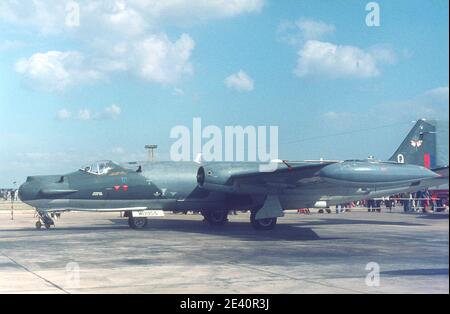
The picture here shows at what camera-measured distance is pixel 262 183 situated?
21125 mm

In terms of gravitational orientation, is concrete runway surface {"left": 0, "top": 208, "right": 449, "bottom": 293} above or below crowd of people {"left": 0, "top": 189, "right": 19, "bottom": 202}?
below

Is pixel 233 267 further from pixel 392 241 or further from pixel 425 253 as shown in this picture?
pixel 392 241

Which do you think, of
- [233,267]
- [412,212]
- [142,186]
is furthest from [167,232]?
[412,212]

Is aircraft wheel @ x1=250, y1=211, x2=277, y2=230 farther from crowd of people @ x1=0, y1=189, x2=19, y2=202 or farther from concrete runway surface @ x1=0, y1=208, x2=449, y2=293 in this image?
crowd of people @ x1=0, y1=189, x2=19, y2=202

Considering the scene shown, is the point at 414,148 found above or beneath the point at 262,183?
above

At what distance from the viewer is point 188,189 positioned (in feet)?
72.9

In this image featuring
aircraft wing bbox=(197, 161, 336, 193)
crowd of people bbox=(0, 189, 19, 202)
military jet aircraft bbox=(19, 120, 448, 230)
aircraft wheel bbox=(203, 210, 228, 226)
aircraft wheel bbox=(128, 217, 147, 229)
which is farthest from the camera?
crowd of people bbox=(0, 189, 19, 202)

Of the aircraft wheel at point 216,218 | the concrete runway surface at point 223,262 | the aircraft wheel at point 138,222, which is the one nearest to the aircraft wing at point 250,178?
the concrete runway surface at point 223,262

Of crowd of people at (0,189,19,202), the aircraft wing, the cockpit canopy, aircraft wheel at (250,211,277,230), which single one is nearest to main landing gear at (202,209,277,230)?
aircraft wheel at (250,211,277,230)

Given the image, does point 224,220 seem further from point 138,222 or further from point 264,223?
point 138,222

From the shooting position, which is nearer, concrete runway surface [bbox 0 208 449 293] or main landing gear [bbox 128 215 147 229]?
concrete runway surface [bbox 0 208 449 293]

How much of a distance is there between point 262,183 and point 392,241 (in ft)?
18.5

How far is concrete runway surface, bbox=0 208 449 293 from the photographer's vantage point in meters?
9.15
